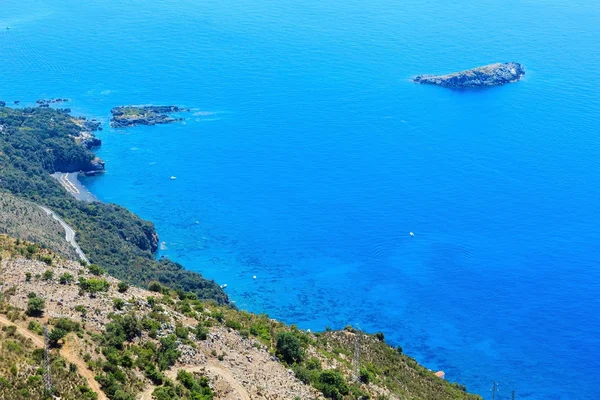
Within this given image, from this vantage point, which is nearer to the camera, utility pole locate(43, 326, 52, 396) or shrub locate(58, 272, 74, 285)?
utility pole locate(43, 326, 52, 396)

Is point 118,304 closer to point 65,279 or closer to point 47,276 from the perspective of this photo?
point 65,279

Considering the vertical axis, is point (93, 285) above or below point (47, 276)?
above

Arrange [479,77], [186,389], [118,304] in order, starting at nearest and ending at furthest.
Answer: [186,389] → [118,304] → [479,77]

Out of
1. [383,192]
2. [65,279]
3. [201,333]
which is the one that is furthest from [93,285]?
[383,192]

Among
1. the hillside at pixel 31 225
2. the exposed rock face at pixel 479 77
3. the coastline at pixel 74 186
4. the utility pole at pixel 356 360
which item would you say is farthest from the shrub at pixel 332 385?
the exposed rock face at pixel 479 77

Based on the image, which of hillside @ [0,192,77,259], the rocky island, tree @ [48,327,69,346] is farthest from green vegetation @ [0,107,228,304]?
tree @ [48,327,69,346]

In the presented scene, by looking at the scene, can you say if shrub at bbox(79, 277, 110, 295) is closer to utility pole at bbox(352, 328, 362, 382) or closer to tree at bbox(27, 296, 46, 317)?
tree at bbox(27, 296, 46, 317)

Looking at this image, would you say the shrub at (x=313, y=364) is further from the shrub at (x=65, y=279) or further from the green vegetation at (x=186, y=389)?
the shrub at (x=65, y=279)
